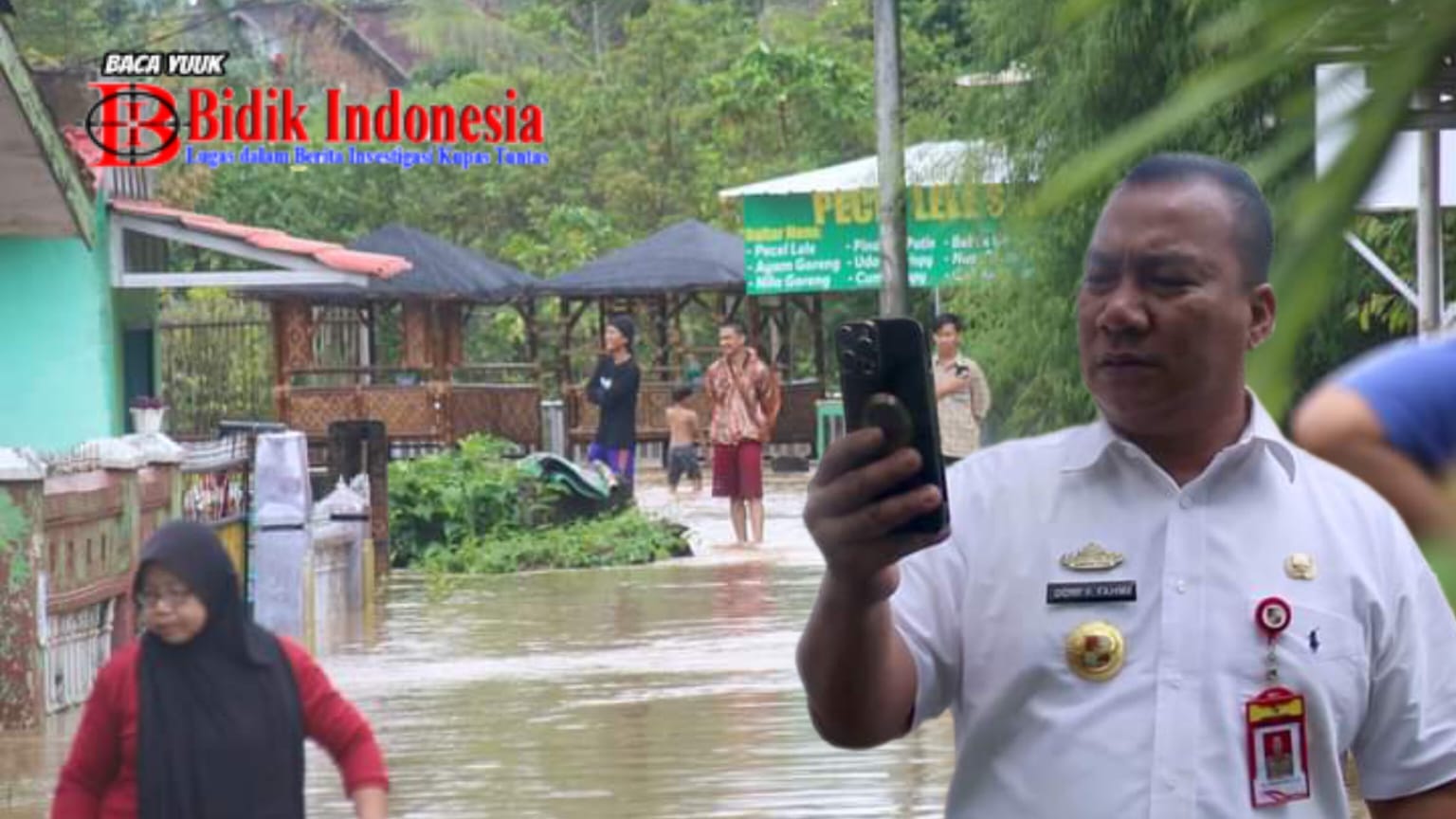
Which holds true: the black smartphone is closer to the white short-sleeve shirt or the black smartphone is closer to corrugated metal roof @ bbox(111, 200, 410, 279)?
the white short-sleeve shirt

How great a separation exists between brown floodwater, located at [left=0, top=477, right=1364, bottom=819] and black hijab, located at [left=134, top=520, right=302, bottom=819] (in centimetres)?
423

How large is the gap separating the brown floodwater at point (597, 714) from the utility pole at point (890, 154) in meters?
2.86

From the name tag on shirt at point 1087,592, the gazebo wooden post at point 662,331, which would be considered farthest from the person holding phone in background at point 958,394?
the gazebo wooden post at point 662,331

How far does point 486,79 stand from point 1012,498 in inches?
1788

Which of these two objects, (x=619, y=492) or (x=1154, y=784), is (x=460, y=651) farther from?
(x=1154, y=784)

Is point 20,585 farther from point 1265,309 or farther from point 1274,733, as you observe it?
point 1265,309

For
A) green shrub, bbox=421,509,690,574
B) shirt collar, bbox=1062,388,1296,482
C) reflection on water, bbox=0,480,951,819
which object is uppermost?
shirt collar, bbox=1062,388,1296,482

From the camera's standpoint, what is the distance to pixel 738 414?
69.8 feet

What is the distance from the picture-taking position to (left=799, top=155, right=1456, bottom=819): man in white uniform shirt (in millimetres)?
2820

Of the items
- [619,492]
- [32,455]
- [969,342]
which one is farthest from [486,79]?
[32,455]

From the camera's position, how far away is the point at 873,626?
264 cm

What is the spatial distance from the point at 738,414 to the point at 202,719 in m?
15.8

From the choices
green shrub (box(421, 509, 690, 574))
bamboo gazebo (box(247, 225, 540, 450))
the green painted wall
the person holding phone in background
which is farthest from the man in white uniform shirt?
bamboo gazebo (box(247, 225, 540, 450))

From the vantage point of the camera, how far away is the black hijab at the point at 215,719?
5.47 meters
